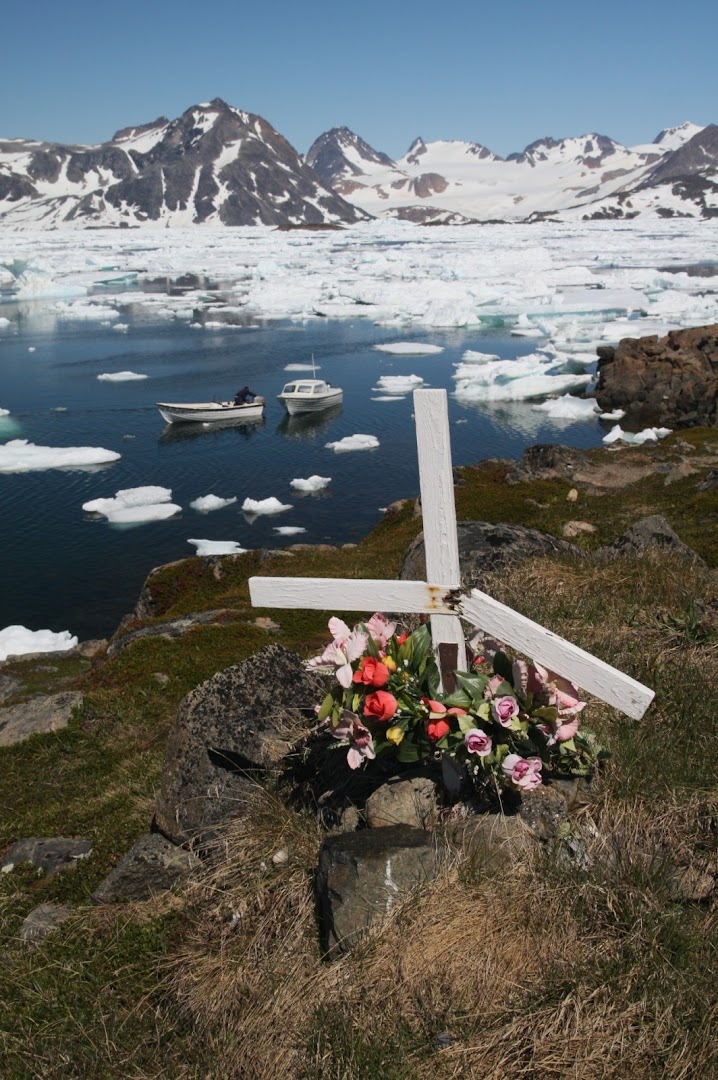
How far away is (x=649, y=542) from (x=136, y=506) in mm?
19599

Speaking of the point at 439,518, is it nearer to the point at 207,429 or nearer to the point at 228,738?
the point at 228,738

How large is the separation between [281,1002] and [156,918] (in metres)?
1.37

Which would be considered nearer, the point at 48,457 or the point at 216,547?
the point at 216,547

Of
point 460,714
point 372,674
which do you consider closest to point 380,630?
point 372,674

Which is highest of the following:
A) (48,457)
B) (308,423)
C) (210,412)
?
(210,412)

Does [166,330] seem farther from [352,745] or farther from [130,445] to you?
[352,745]

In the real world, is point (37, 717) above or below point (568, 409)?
above

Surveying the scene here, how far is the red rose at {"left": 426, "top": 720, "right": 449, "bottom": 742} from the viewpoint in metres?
4.29

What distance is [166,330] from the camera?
207 feet

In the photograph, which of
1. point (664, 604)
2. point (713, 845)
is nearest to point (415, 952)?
point (713, 845)


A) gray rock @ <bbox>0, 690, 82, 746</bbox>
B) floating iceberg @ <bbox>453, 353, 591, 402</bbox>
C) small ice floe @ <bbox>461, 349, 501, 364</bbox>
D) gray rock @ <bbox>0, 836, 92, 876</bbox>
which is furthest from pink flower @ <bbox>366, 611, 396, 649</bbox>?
small ice floe @ <bbox>461, 349, 501, 364</bbox>

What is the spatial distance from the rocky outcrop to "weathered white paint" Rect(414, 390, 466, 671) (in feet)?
118

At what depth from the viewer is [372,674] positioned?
4.36 m

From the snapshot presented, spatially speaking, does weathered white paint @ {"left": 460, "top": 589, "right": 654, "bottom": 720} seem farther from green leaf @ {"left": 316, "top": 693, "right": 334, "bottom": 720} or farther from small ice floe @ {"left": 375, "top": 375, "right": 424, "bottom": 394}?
small ice floe @ {"left": 375, "top": 375, "right": 424, "bottom": 394}
